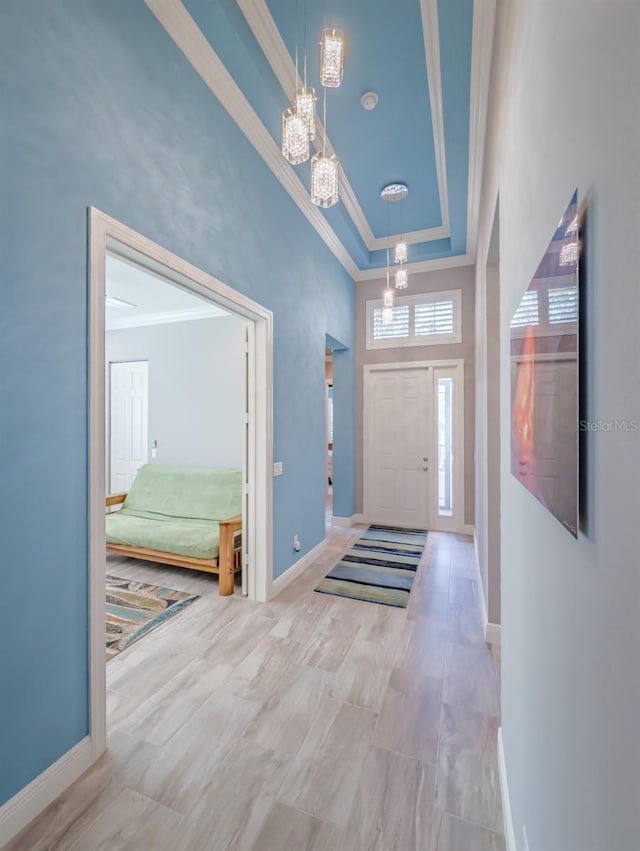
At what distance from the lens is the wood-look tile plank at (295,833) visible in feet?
4.14

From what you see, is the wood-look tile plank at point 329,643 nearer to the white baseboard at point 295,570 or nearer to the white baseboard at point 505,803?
the white baseboard at point 295,570

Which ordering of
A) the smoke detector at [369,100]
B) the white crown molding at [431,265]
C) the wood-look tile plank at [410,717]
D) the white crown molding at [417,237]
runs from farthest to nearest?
the white crown molding at [431,265] → the white crown molding at [417,237] → the smoke detector at [369,100] → the wood-look tile plank at [410,717]

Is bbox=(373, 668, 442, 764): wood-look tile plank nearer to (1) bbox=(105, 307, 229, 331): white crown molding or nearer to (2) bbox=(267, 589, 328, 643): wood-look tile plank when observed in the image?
(2) bbox=(267, 589, 328, 643): wood-look tile plank

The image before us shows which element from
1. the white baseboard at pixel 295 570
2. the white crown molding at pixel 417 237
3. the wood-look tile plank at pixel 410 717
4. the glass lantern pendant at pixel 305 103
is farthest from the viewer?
the white crown molding at pixel 417 237

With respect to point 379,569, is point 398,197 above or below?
above

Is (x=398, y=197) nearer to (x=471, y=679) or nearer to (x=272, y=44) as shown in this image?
(x=272, y=44)

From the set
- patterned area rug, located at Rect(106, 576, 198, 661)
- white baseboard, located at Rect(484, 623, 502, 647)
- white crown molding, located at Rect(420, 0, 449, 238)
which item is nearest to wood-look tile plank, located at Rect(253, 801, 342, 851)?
patterned area rug, located at Rect(106, 576, 198, 661)

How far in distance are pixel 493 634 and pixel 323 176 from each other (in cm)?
285

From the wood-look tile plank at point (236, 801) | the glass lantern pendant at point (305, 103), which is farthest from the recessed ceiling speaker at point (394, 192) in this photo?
the wood-look tile plank at point (236, 801)

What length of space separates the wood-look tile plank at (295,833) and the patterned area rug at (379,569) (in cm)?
167

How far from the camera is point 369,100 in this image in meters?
2.57

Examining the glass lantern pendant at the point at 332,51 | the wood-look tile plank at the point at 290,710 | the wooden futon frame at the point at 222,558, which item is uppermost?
the glass lantern pendant at the point at 332,51

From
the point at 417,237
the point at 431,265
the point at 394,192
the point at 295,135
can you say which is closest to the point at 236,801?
the point at 295,135

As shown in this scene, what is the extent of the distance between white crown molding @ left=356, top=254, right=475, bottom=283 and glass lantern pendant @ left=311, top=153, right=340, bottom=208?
3.30 meters
